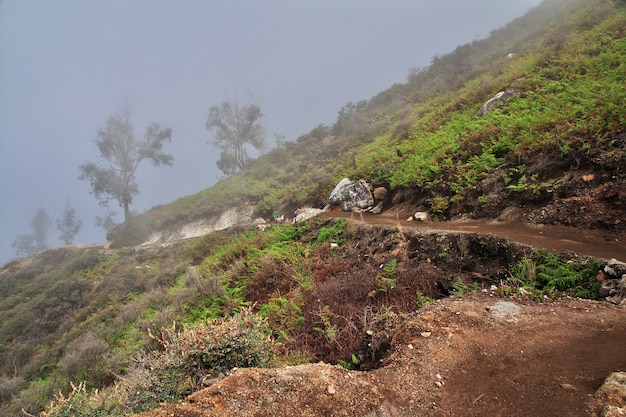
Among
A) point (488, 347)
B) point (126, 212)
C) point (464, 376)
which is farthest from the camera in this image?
point (126, 212)

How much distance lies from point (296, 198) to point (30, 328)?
1515 cm

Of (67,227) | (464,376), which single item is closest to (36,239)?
(67,227)

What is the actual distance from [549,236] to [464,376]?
519cm

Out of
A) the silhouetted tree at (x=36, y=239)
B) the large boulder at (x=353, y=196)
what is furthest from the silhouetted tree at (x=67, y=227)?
the large boulder at (x=353, y=196)

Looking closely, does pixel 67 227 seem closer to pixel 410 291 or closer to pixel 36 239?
pixel 36 239

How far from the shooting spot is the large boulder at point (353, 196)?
50.0 feet

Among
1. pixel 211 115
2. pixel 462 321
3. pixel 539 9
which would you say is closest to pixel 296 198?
pixel 462 321

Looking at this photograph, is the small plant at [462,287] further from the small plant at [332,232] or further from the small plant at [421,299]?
the small plant at [332,232]

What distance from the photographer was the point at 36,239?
6234cm

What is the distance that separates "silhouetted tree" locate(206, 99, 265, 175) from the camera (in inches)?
1614

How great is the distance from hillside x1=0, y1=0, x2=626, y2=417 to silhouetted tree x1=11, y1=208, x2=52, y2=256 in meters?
52.0

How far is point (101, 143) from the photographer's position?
1495 inches

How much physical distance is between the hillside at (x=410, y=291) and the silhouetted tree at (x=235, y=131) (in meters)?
22.4

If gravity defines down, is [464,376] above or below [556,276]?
above
